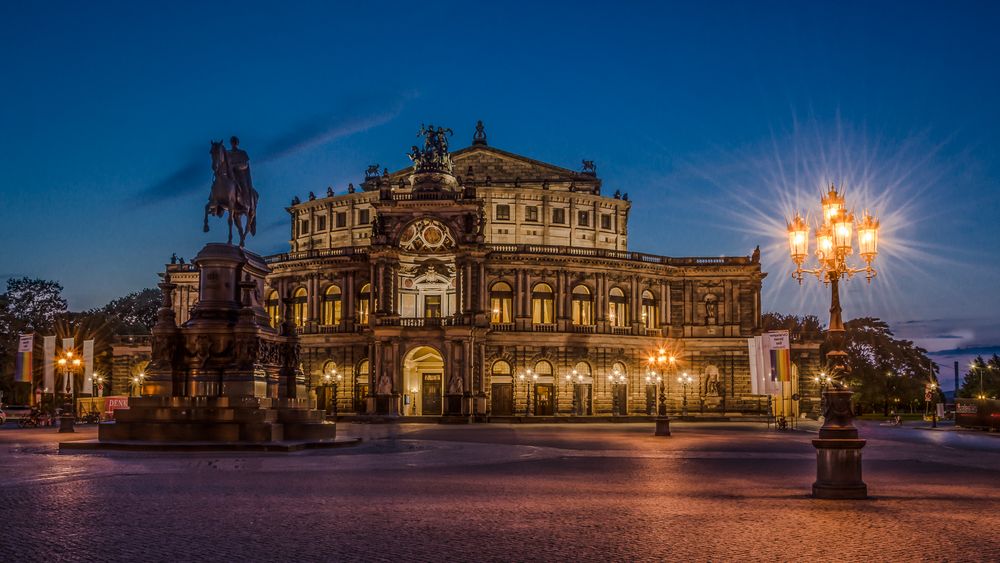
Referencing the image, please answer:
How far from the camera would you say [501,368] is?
7788 cm

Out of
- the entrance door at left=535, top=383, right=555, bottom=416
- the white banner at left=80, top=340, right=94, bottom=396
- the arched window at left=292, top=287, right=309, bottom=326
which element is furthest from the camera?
the arched window at left=292, top=287, right=309, bottom=326

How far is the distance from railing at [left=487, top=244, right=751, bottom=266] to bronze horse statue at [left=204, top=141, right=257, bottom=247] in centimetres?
4437

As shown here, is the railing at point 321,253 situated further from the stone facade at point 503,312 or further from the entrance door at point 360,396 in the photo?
the entrance door at point 360,396

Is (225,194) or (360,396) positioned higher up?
(225,194)

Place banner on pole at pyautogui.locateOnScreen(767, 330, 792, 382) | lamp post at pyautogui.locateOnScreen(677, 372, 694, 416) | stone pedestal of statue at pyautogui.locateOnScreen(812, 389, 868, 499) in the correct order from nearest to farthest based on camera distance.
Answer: stone pedestal of statue at pyautogui.locateOnScreen(812, 389, 868, 499), banner on pole at pyautogui.locateOnScreen(767, 330, 792, 382), lamp post at pyautogui.locateOnScreen(677, 372, 694, 416)

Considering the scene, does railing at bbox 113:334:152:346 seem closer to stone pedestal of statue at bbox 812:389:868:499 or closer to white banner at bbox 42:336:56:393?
white banner at bbox 42:336:56:393

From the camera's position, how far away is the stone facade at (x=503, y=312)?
74.2 metres

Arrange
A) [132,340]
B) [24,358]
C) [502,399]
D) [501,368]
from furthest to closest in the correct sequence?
1. [132,340]
2. [501,368]
3. [502,399]
4. [24,358]

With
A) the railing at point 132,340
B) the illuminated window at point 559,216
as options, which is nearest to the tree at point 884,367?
the illuminated window at point 559,216

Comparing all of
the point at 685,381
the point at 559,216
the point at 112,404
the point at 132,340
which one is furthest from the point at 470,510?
the point at 132,340

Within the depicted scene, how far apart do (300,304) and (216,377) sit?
181ft

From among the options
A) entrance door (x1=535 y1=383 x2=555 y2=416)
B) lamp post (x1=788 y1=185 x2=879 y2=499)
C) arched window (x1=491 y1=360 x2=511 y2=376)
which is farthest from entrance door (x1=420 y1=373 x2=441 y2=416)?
lamp post (x1=788 y1=185 x2=879 y2=499)

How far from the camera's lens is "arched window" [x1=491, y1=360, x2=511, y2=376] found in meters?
77.7

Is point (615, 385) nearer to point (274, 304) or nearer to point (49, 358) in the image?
point (274, 304)
